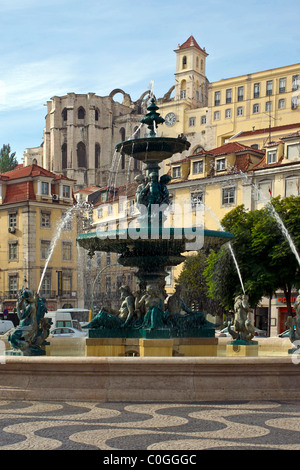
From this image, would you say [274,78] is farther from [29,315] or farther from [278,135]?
[29,315]

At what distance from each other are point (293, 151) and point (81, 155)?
74260 millimetres

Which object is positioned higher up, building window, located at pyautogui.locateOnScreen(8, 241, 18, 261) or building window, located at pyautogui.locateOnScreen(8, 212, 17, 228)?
building window, located at pyautogui.locateOnScreen(8, 212, 17, 228)

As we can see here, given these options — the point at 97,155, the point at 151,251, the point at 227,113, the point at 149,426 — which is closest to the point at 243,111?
the point at 227,113

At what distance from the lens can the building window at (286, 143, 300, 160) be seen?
43.8 m

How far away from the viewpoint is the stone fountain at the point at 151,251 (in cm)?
1299

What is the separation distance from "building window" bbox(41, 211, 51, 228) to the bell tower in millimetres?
47953

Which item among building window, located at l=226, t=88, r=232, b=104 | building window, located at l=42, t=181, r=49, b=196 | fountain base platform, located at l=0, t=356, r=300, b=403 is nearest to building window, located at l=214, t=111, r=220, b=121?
building window, located at l=226, t=88, r=232, b=104

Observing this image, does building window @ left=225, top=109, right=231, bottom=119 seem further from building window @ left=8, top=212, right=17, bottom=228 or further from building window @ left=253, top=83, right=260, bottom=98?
building window @ left=8, top=212, right=17, bottom=228

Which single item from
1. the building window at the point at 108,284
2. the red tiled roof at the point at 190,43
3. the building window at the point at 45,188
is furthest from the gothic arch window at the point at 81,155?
the building window at the point at 108,284

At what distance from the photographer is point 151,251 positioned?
13.9m

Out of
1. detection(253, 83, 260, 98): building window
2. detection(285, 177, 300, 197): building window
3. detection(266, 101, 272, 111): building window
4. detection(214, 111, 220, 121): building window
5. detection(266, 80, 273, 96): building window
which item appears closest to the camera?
detection(285, 177, 300, 197): building window

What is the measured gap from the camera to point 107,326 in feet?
44.3

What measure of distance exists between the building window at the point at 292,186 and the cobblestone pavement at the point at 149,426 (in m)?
34.7
